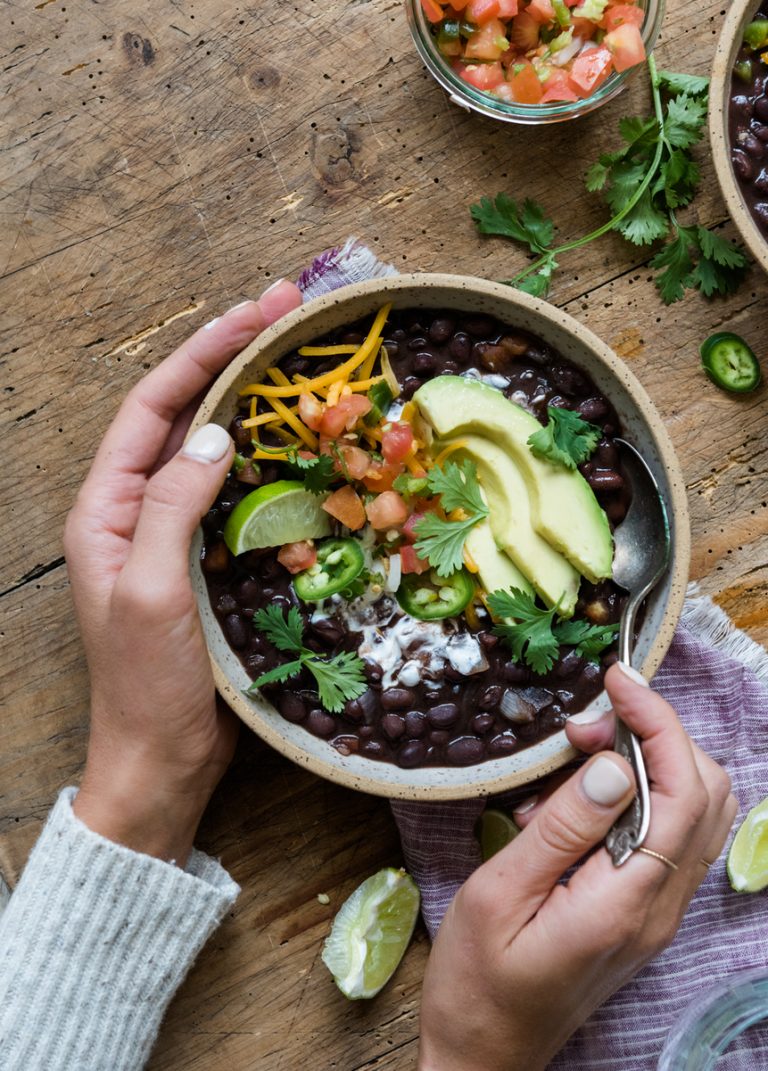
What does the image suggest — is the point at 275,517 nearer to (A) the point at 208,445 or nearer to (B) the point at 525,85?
(A) the point at 208,445

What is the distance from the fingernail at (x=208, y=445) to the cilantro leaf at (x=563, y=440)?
0.76 metres

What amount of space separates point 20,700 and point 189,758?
642 mm

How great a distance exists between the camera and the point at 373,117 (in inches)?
115

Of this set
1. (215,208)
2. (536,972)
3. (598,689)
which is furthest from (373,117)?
(536,972)

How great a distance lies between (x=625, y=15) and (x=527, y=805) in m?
2.17

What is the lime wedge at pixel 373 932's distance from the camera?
288cm

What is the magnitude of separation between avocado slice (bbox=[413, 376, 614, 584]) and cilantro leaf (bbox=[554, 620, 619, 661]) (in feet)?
0.43

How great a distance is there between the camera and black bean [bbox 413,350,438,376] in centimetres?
267

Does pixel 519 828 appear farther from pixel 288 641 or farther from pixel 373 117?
pixel 373 117

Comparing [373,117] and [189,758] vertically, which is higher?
[373,117]

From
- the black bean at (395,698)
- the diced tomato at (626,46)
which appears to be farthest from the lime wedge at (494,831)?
the diced tomato at (626,46)

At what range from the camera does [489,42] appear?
2.76 meters

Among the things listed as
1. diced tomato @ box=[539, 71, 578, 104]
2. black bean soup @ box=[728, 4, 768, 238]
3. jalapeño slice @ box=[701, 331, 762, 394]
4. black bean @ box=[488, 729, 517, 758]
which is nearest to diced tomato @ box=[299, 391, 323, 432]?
black bean @ box=[488, 729, 517, 758]

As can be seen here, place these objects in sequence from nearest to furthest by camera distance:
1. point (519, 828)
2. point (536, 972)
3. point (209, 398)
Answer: point (536, 972) < point (209, 398) < point (519, 828)
